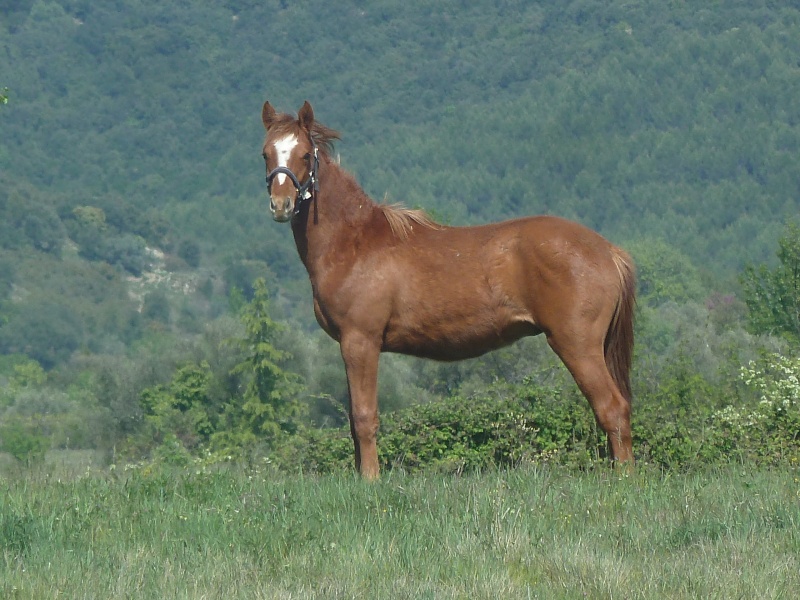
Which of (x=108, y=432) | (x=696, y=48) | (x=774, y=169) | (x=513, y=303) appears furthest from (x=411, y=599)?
(x=696, y=48)

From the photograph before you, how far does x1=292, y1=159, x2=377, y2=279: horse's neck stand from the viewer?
10266 millimetres

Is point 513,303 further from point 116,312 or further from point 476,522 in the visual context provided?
point 116,312

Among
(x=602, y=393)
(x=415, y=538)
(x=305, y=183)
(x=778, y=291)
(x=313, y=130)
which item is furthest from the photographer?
(x=778, y=291)

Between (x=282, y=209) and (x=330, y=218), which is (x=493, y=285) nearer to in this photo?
(x=330, y=218)

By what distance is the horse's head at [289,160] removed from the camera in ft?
32.1

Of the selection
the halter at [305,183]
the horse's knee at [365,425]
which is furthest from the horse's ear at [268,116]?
the horse's knee at [365,425]

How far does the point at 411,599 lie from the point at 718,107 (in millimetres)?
187536

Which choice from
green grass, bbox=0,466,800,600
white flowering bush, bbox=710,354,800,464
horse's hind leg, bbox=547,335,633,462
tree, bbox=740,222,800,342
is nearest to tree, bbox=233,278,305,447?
tree, bbox=740,222,800,342

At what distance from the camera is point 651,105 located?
19025 centimetres

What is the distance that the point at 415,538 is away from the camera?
664cm

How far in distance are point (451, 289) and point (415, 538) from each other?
3582 mm

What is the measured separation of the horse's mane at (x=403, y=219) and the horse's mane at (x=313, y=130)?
70cm

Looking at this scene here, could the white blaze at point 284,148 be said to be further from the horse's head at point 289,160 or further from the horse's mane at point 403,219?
the horse's mane at point 403,219

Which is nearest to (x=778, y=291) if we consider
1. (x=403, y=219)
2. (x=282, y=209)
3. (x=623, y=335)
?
(x=623, y=335)
